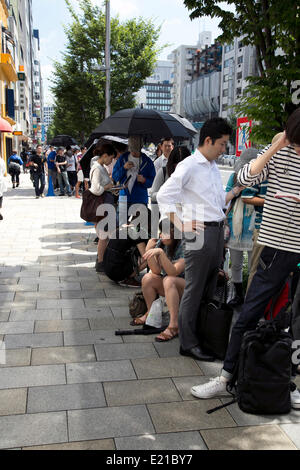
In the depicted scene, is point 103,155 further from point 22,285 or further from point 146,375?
point 146,375

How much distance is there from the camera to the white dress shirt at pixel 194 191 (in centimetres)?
369

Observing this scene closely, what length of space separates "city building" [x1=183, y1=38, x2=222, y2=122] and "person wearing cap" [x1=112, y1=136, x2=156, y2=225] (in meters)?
91.8

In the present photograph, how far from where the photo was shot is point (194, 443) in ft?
9.28

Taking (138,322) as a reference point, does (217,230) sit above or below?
above

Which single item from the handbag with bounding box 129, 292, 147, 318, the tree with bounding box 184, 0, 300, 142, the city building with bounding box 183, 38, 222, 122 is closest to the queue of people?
the handbag with bounding box 129, 292, 147, 318

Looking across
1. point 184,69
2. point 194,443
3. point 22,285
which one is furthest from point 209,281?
point 184,69

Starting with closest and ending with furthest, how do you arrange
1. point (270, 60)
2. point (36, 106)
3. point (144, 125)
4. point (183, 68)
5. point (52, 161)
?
point (270, 60) < point (144, 125) < point (52, 161) < point (36, 106) < point (183, 68)

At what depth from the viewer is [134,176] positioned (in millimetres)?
6742

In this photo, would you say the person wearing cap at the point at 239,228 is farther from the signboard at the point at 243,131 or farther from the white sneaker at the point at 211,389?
the white sneaker at the point at 211,389

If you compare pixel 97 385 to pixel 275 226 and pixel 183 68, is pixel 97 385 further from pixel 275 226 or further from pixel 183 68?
pixel 183 68

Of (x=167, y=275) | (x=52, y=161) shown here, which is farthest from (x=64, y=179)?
(x=167, y=275)

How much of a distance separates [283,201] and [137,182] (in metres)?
3.85

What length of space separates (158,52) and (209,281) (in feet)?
76.2

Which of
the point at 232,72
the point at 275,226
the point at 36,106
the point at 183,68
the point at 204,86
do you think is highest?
the point at 183,68
